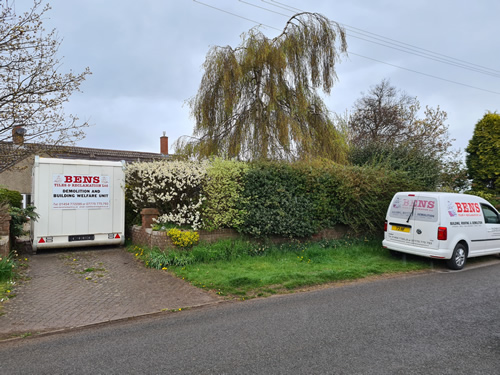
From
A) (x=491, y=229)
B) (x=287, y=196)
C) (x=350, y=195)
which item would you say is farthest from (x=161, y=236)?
(x=491, y=229)

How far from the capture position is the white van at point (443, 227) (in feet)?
29.1

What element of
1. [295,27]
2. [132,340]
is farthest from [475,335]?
[295,27]

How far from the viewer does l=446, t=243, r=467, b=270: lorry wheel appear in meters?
9.00

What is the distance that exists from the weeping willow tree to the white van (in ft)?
18.4

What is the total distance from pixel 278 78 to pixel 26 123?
9.53 metres

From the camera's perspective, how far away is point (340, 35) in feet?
49.9

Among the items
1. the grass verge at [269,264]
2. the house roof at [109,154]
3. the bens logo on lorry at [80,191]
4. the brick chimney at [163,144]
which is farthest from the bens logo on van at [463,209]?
the brick chimney at [163,144]

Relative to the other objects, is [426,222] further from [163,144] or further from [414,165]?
[163,144]

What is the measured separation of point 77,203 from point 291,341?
752 cm

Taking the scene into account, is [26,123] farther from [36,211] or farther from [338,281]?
[338,281]

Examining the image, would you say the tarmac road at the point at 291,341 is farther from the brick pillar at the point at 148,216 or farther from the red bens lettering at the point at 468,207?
the brick pillar at the point at 148,216

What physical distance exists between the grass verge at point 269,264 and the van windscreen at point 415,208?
1.28 metres

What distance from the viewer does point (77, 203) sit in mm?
9688

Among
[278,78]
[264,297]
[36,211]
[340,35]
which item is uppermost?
[340,35]
